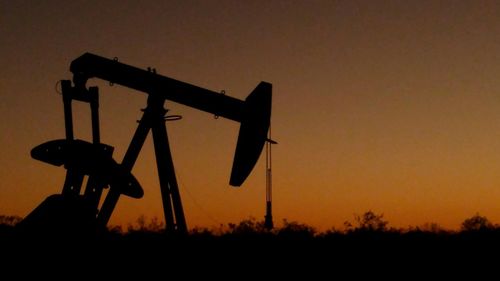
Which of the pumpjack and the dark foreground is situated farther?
the pumpjack

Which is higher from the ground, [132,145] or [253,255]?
[132,145]

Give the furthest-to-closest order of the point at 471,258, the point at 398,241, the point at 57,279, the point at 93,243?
1. the point at 398,241
2. the point at 471,258
3. the point at 93,243
4. the point at 57,279

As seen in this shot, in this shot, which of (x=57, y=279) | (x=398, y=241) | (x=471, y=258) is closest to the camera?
(x=57, y=279)

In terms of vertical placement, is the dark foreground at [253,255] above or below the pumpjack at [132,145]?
below

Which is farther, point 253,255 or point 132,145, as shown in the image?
point 253,255

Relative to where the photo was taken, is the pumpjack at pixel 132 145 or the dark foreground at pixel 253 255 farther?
the pumpjack at pixel 132 145

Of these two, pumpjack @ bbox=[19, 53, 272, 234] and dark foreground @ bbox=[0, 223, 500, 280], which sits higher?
pumpjack @ bbox=[19, 53, 272, 234]

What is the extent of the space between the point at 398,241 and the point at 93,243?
4590 millimetres

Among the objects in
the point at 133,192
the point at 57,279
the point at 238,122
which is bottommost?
the point at 57,279

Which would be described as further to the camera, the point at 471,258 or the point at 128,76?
the point at 471,258

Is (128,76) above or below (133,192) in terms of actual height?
above

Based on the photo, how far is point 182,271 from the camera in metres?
8.52

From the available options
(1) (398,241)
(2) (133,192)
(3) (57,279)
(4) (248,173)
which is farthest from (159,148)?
(1) (398,241)

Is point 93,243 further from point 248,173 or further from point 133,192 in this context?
point 248,173
